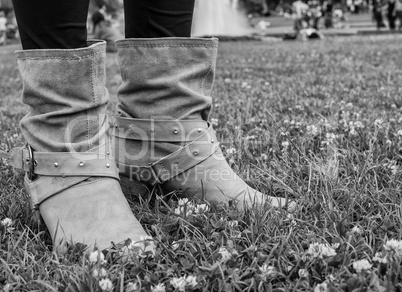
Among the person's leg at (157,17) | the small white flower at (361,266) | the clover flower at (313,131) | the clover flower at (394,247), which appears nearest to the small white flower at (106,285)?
the small white flower at (361,266)

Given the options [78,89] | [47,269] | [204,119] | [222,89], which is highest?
[78,89]

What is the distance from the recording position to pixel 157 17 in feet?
5.81

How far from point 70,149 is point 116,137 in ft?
1.15

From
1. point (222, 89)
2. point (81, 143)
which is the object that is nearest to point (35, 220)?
point (81, 143)

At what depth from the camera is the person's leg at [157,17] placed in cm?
175

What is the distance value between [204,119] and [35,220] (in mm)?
661

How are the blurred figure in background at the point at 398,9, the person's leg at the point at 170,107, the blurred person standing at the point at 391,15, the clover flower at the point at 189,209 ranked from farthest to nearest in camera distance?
the blurred person standing at the point at 391,15 < the blurred figure in background at the point at 398,9 < the person's leg at the point at 170,107 < the clover flower at the point at 189,209

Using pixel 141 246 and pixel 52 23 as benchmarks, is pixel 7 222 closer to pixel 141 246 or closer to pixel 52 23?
pixel 141 246


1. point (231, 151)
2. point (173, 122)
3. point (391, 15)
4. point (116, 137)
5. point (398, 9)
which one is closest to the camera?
point (173, 122)

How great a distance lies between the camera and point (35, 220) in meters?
1.67

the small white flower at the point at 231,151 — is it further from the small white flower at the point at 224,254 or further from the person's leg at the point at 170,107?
the small white flower at the point at 224,254

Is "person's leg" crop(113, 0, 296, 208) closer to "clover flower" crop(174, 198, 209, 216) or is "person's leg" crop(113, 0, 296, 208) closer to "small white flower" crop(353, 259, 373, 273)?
"clover flower" crop(174, 198, 209, 216)

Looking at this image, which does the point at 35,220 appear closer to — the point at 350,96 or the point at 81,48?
the point at 81,48

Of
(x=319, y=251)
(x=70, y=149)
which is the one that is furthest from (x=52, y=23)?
(x=319, y=251)
